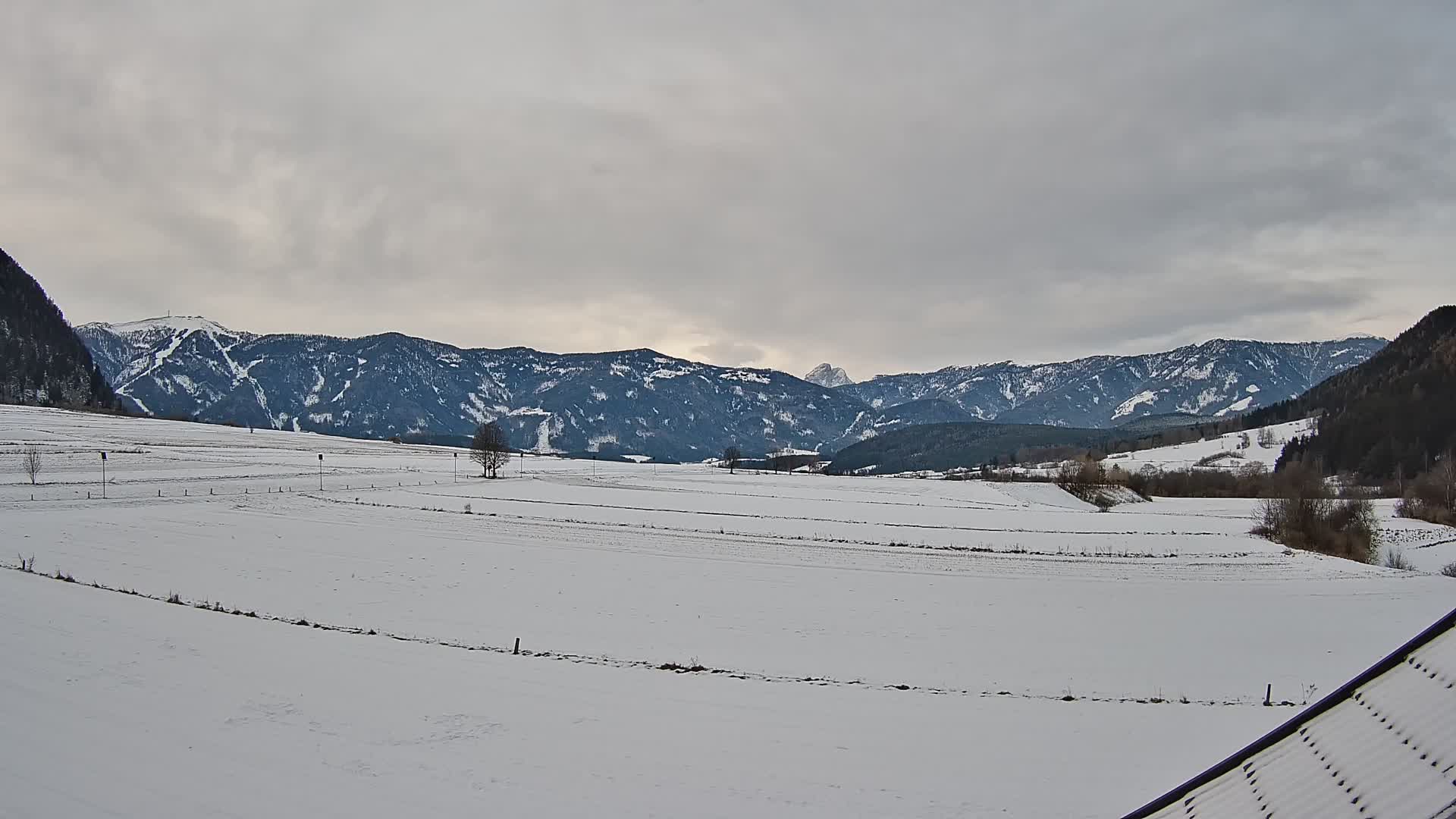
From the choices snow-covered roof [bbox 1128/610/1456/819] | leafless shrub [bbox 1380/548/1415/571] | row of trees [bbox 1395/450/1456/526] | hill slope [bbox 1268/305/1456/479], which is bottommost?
leafless shrub [bbox 1380/548/1415/571]

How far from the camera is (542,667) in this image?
15.1 metres

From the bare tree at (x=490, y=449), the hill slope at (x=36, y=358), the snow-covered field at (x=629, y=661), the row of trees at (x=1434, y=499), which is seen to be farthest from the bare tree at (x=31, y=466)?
the row of trees at (x=1434, y=499)

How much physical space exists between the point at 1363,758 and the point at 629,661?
591 inches

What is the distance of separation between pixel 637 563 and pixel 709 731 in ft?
69.0

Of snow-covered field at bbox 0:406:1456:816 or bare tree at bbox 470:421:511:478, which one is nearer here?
snow-covered field at bbox 0:406:1456:816

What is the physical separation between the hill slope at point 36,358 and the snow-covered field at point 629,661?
16168 centimetres

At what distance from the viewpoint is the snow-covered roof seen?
374 cm

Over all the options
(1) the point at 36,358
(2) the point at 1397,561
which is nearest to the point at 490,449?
(2) the point at 1397,561

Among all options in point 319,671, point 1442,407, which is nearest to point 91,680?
point 319,671

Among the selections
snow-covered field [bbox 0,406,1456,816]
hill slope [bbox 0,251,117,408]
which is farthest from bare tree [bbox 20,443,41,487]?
hill slope [bbox 0,251,117,408]

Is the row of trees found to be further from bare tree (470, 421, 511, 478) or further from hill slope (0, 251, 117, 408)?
hill slope (0, 251, 117, 408)

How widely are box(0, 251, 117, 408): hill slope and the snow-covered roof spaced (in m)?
212

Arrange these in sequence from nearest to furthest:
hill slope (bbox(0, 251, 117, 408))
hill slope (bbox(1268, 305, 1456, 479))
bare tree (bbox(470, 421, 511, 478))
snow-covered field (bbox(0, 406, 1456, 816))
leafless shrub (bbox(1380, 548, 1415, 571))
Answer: snow-covered field (bbox(0, 406, 1456, 816)), leafless shrub (bbox(1380, 548, 1415, 571)), bare tree (bbox(470, 421, 511, 478)), hill slope (bbox(1268, 305, 1456, 479)), hill slope (bbox(0, 251, 117, 408))

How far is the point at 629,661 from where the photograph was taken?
17172 millimetres
